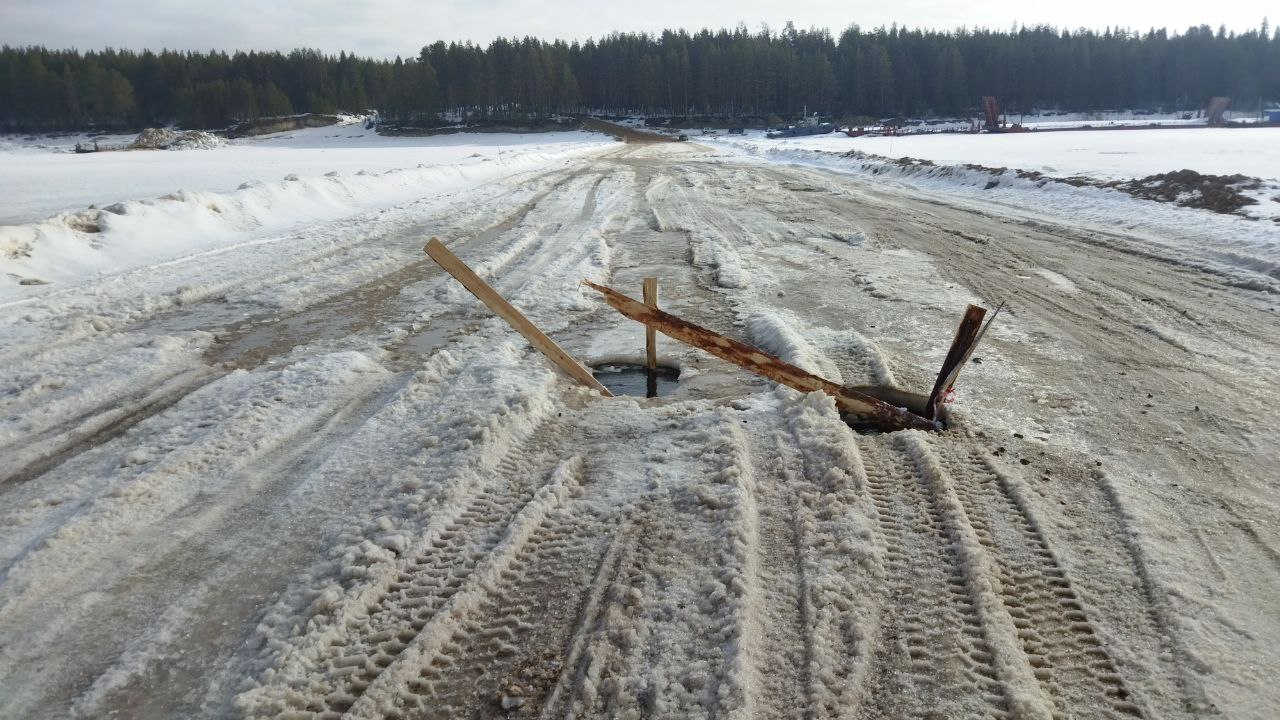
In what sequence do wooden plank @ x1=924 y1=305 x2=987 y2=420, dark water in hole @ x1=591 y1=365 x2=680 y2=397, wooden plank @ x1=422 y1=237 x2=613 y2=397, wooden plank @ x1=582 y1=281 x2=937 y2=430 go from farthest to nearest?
dark water in hole @ x1=591 y1=365 x2=680 y2=397, wooden plank @ x1=422 y1=237 x2=613 y2=397, wooden plank @ x1=582 y1=281 x2=937 y2=430, wooden plank @ x1=924 y1=305 x2=987 y2=420

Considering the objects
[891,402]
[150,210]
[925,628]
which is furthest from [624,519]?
[150,210]

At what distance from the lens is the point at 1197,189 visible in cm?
1212

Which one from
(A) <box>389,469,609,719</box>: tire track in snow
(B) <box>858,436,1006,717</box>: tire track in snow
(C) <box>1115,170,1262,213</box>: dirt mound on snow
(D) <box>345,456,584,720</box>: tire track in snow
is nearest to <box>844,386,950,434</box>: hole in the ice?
(B) <box>858,436,1006,717</box>: tire track in snow

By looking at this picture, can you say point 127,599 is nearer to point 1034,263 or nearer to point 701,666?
point 701,666

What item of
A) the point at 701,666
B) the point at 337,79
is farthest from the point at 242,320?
the point at 337,79

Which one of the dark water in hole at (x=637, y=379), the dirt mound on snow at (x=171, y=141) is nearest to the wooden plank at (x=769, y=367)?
the dark water in hole at (x=637, y=379)

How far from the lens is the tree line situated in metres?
89.9

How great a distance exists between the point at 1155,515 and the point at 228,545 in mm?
4145

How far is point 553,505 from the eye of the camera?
332cm

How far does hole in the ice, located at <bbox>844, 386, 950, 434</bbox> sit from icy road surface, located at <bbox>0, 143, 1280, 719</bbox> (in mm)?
220

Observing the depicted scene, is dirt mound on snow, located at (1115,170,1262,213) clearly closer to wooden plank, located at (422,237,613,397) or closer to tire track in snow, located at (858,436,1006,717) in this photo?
tire track in snow, located at (858,436,1006,717)

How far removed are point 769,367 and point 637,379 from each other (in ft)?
3.86

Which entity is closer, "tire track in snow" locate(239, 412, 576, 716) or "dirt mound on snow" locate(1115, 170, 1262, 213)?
"tire track in snow" locate(239, 412, 576, 716)

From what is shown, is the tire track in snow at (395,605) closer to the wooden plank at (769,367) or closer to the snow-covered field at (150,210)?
the wooden plank at (769,367)
